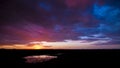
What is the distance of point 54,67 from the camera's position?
93.9 ft

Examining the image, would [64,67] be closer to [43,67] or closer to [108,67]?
[43,67]

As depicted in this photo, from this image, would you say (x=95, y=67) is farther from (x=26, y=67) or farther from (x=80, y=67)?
(x=26, y=67)

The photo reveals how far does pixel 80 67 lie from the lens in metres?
28.3

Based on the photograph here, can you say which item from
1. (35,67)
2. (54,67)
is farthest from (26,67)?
(54,67)

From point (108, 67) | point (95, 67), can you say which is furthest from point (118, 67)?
point (95, 67)

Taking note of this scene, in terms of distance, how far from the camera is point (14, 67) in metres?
27.4

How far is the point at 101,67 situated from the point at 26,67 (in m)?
11.9

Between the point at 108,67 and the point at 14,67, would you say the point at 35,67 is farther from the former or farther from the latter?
the point at 108,67

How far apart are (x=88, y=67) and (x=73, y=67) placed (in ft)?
7.79

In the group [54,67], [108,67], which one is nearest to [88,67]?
[108,67]

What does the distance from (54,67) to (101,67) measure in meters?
7.45

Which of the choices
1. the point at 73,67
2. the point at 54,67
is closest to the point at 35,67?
the point at 54,67

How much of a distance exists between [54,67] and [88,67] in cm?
541

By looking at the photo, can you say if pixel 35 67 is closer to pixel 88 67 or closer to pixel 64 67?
pixel 64 67
